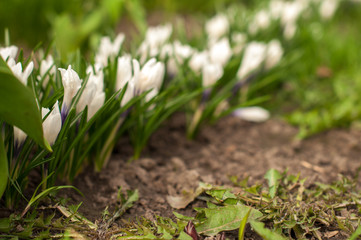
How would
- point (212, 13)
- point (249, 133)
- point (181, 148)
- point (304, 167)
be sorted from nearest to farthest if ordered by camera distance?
1. point (304, 167)
2. point (181, 148)
3. point (249, 133)
4. point (212, 13)

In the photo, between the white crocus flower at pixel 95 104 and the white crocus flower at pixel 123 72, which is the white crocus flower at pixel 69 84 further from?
the white crocus flower at pixel 123 72

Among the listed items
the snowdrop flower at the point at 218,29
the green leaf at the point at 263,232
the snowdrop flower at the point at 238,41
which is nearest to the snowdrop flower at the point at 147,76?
the green leaf at the point at 263,232

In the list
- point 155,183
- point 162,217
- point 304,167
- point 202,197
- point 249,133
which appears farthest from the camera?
point 249,133

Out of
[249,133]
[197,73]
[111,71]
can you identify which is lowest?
[249,133]

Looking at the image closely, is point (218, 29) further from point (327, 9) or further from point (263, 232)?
point (263, 232)

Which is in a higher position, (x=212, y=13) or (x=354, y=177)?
(x=212, y=13)

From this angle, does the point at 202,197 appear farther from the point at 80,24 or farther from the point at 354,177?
the point at 80,24

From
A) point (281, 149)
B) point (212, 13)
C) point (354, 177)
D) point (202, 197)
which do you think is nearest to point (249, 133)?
point (281, 149)

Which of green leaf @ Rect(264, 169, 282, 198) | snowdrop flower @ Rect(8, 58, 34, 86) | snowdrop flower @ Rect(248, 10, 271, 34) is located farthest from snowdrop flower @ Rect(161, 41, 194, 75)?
snowdrop flower @ Rect(248, 10, 271, 34)
